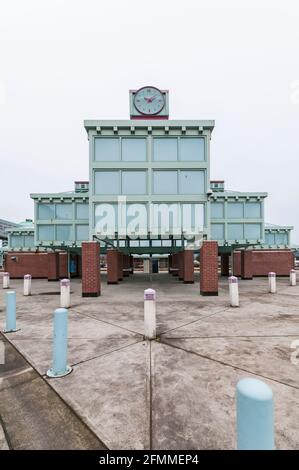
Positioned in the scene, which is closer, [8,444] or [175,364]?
[8,444]

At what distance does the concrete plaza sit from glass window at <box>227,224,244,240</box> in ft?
37.0

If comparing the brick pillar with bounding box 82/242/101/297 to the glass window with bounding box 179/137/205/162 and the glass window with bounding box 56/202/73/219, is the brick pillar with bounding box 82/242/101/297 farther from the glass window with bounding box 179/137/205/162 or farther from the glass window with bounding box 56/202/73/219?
the glass window with bounding box 56/202/73/219

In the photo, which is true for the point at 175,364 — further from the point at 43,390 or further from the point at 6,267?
the point at 6,267

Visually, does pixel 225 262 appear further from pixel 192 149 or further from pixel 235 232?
pixel 192 149

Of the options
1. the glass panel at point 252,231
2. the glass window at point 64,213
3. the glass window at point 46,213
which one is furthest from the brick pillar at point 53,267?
the glass panel at point 252,231

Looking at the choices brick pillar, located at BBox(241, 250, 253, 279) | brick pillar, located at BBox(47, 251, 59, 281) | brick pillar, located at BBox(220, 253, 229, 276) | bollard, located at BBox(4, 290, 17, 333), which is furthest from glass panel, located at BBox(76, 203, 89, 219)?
brick pillar, located at BBox(220, 253, 229, 276)

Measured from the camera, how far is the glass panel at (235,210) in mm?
17938

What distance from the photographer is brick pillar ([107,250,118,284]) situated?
15.8 m

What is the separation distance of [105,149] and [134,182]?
2.22m

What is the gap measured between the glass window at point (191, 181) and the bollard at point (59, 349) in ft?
28.3

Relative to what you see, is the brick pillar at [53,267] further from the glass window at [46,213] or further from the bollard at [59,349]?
the bollard at [59,349]

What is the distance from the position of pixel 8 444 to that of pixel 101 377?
134 cm

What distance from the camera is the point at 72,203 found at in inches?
672

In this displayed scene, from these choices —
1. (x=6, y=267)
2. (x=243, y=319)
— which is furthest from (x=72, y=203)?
(x=243, y=319)
